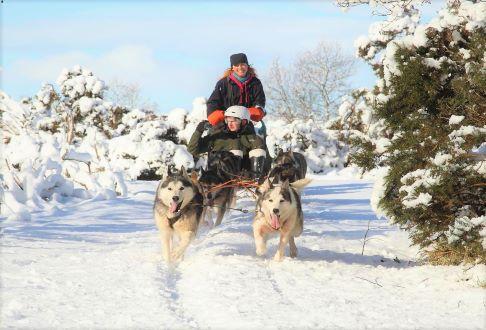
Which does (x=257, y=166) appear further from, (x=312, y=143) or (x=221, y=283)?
(x=312, y=143)

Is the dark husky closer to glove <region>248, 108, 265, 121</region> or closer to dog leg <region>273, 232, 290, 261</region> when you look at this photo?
glove <region>248, 108, 265, 121</region>

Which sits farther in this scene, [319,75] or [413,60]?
[319,75]

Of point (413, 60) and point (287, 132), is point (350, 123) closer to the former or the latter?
point (287, 132)

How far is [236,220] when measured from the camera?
8.37 metres

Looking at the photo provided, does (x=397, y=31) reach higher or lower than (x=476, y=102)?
higher

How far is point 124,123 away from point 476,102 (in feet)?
66.9

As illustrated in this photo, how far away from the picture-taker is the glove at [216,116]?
26.7 ft

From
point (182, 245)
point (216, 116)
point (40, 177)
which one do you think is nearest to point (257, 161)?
point (216, 116)

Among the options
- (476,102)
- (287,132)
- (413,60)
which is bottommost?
(287,132)

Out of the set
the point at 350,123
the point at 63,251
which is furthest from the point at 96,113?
the point at 63,251

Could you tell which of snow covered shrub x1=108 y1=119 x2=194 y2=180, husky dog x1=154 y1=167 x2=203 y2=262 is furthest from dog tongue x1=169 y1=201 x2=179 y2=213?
snow covered shrub x1=108 y1=119 x2=194 y2=180

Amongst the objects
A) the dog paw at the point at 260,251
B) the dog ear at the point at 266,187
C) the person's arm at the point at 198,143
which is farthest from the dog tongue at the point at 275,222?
the person's arm at the point at 198,143

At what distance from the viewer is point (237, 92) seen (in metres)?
8.31

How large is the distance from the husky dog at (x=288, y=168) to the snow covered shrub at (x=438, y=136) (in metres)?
2.50
